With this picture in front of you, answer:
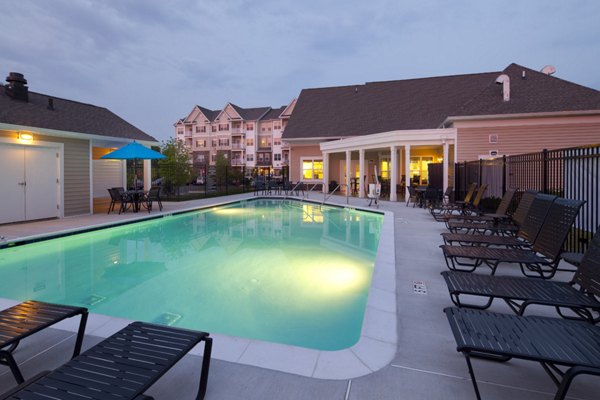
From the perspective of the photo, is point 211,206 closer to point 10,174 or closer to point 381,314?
point 10,174

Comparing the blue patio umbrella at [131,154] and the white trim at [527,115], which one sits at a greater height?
the white trim at [527,115]

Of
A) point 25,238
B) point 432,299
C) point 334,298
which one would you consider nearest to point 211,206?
point 25,238

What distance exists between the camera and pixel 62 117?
12219 mm

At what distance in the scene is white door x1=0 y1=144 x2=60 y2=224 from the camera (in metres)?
9.98

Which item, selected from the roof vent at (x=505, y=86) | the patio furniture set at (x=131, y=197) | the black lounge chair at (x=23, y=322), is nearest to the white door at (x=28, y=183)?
the patio furniture set at (x=131, y=197)

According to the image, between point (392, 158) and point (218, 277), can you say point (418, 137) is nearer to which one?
point (392, 158)

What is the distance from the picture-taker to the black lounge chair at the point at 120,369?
1694 millimetres

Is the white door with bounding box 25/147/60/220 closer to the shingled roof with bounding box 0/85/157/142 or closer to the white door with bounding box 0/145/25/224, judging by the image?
the white door with bounding box 0/145/25/224

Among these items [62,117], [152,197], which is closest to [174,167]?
[152,197]

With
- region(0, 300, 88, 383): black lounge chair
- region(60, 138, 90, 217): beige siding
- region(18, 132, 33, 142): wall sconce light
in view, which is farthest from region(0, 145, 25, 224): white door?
region(0, 300, 88, 383): black lounge chair

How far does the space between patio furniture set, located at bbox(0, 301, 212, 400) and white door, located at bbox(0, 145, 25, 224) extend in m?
9.65

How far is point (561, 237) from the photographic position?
353 cm

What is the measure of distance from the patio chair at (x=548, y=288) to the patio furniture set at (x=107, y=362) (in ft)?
7.35

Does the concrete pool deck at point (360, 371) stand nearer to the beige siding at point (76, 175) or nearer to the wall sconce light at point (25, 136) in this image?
the wall sconce light at point (25, 136)
